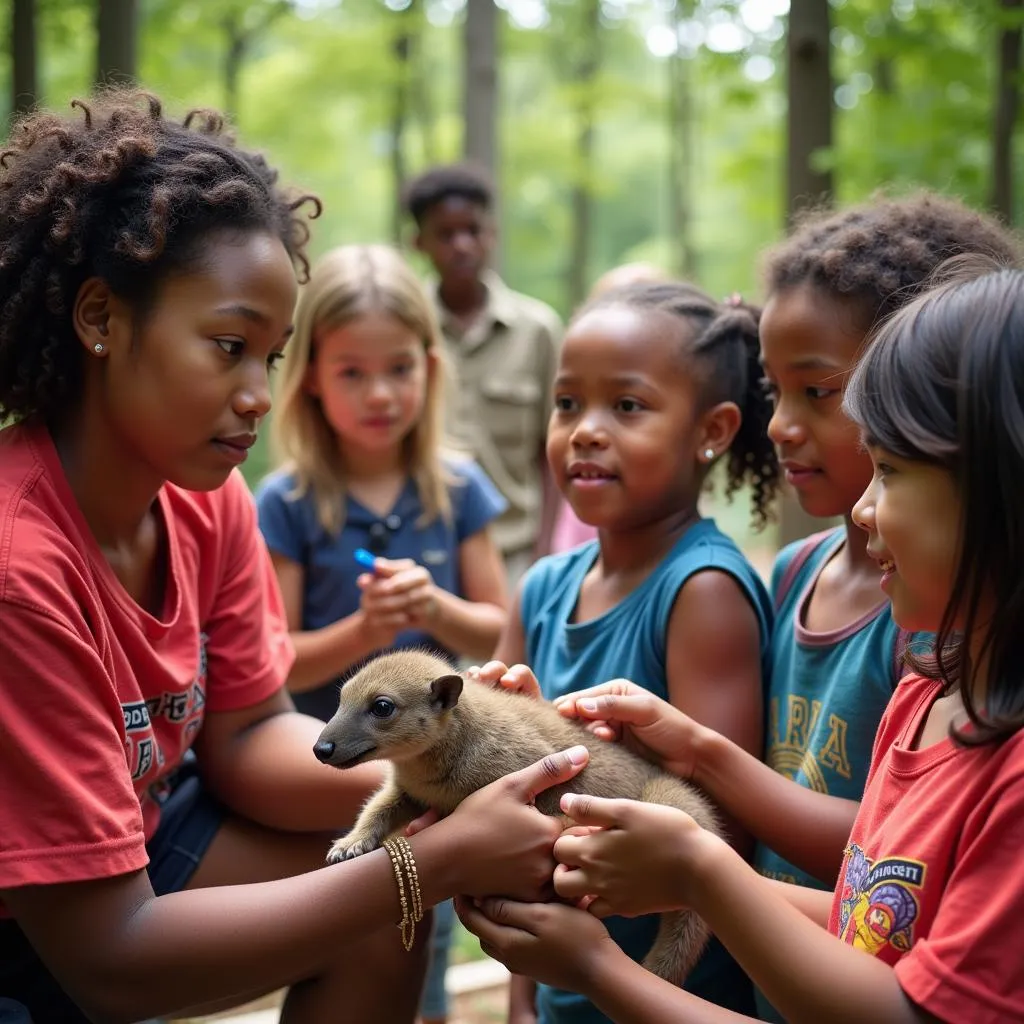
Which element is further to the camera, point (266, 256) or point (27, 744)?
point (266, 256)

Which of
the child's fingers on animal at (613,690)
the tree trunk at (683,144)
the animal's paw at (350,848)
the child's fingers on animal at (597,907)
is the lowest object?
the child's fingers on animal at (597,907)

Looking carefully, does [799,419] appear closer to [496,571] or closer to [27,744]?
[27,744]

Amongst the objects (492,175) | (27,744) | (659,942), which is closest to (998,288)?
(659,942)

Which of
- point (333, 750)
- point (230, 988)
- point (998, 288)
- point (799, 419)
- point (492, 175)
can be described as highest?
point (492, 175)

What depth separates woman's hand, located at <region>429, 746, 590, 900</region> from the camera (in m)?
2.45

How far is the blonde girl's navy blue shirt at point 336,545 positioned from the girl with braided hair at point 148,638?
125 cm

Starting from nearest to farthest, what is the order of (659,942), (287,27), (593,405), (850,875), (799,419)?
(850,875) < (659,942) < (799,419) < (593,405) < (287,27)

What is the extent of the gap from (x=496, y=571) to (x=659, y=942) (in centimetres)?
231

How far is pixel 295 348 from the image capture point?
448 cm

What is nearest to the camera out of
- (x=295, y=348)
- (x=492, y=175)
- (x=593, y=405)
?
(x=593, y=405)

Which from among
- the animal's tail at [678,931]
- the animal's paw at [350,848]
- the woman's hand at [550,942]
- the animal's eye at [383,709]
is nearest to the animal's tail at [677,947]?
the animal's tail at [678,931]

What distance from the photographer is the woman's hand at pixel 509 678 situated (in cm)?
282

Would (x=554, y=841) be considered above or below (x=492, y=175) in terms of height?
below

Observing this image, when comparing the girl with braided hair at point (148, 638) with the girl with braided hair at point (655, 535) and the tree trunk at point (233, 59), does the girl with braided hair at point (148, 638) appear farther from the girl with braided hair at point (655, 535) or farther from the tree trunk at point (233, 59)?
the tree trunk at point (233, 59)
